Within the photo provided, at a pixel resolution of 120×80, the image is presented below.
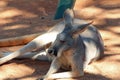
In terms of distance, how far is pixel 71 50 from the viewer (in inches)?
156

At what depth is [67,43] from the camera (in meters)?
3.88

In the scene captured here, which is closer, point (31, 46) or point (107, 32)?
point (31, 46)

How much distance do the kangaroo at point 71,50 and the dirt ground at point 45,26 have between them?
0.13 metres

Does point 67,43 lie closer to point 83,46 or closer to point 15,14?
point 83,46

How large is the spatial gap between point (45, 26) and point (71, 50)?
221 centimetres

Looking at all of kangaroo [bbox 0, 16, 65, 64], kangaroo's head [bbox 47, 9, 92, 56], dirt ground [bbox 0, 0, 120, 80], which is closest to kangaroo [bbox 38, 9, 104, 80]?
kangaroo's head [bbox 47, 9, 92, 56]

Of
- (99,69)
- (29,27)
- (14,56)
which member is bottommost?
(99,69)

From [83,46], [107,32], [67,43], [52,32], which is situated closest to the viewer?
[67,43]

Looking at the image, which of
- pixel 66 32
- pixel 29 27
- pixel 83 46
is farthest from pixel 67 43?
pixel 29 27

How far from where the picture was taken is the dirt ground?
4.29 metres

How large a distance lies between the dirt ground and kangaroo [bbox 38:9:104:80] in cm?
13

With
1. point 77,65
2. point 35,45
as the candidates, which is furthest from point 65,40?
point 35,45

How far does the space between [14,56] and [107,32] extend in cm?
181

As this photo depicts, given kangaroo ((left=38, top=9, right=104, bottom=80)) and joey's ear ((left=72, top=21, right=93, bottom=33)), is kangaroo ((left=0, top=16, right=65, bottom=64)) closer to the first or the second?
kangaroo ((left=38, top=9, right=104, bottom=80))
